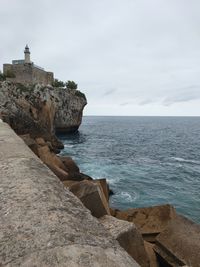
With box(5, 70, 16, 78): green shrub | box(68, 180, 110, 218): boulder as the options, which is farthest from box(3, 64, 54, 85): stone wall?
box(68, 180, 110, 218): boulder

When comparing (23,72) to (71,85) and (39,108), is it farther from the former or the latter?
(39,108)

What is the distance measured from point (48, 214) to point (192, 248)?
4151mm

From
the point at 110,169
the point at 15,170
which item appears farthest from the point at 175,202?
the point at 15,170

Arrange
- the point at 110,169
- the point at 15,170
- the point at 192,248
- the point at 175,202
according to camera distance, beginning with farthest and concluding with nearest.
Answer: the point at 110,169, the point at 175,202, the point at 192,248, the point at 15,170

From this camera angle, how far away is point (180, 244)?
6.16 meters

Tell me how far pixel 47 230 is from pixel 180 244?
4280mm

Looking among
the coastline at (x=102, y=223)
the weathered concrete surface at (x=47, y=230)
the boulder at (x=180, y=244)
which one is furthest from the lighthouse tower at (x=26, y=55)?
the weathered concrete surface at (x=47, y=230)

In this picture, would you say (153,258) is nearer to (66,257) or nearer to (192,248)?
(192,248)

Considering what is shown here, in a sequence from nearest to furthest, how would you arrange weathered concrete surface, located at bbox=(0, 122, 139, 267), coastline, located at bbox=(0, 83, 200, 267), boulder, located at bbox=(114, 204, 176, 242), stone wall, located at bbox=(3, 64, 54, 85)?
weathered concrete surface, located at bbox=(0, 122, 139, 267), coastline, located at bbox=(0, 83, 200, 267), boulder, located at bbox=(114, 204, 176, 242), stone wall, located at bbox=(3, 64, 54, 85)

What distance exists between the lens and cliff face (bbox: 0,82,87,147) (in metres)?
38.7

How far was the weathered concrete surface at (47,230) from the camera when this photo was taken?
2543mm

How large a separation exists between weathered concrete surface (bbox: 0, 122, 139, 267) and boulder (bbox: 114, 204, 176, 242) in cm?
518

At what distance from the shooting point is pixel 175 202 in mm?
19844

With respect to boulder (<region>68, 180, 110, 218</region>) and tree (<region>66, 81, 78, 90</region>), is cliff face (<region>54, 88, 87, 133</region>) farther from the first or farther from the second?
boulder (<region>68, 180, 110, 218</region>)
